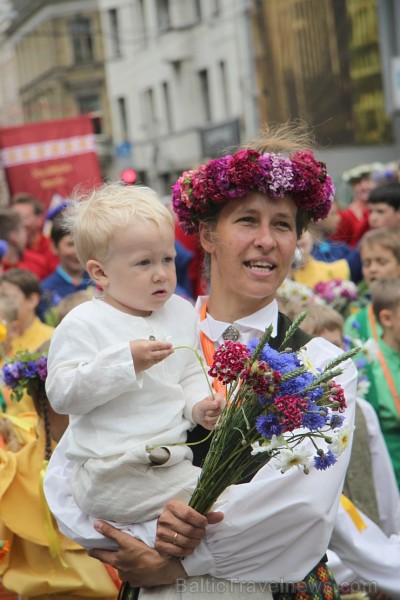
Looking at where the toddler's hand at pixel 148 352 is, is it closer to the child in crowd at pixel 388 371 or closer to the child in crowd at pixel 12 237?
the child in crowd at pixel 388 371

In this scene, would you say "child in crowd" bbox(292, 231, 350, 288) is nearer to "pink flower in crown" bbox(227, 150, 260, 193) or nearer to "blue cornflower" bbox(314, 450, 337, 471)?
"pink flower in crown" bbox(227, 150, 260, 193)

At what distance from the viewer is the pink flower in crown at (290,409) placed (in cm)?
299

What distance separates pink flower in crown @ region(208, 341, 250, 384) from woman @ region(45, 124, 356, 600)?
465 millimetres

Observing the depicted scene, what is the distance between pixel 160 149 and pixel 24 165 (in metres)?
31.0

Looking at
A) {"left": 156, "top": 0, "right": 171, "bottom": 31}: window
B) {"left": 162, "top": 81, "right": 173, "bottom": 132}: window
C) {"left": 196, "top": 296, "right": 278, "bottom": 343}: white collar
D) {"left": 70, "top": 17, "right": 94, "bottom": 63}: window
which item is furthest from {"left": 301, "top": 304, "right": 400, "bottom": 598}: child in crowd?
{"left": 70, "top": 17, "right": 94, "bottom": 63}: window

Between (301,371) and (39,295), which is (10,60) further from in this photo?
(301,371)

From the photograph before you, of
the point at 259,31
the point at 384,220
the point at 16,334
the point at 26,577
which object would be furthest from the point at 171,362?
the point at 259,31

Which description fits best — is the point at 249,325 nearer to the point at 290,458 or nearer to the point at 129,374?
the point at 129,374

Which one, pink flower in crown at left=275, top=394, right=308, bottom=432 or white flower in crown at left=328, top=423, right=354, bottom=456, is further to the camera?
white flower in crown at left=328, top=423, right=354, bottom=456

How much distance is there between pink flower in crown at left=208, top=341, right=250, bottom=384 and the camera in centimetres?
308

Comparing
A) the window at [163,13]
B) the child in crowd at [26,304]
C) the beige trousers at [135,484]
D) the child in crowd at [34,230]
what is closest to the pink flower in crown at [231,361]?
the beige trousers at [135,484]

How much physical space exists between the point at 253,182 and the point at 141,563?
124 cm

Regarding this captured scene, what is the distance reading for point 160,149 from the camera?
45125 mm

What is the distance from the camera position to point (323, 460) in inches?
125
